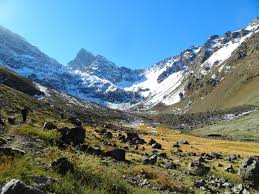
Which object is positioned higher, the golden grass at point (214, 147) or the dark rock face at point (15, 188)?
the golden grass at point (214, 147)

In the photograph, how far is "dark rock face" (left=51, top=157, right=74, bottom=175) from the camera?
14834mm

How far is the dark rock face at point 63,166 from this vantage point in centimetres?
1483

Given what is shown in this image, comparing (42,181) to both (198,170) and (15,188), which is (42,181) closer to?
(15,188)

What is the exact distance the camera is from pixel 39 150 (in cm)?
2181

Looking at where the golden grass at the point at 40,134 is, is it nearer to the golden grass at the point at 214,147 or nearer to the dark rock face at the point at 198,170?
the dark rock face at the point at 198,170

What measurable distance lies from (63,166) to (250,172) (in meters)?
18.0

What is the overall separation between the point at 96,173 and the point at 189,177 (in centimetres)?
1360

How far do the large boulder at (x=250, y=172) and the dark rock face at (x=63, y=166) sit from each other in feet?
56.7

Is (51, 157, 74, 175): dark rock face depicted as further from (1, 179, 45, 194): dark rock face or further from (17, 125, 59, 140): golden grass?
(17, 125, 59, 140): golden grass

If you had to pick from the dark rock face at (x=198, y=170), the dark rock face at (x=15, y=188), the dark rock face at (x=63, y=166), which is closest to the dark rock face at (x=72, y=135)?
the dark rock face at (x=198, y=170)

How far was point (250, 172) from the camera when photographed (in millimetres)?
29266

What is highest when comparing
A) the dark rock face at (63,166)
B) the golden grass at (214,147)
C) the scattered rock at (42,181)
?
the golden grass at (214,147)

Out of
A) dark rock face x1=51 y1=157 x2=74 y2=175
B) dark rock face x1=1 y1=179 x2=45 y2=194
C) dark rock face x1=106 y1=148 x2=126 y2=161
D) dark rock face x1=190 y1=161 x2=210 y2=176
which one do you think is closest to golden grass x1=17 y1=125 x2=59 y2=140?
dark rock face x1=106 y1=148 x2=126 y2=161

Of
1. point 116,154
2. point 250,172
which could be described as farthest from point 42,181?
point 250,172
